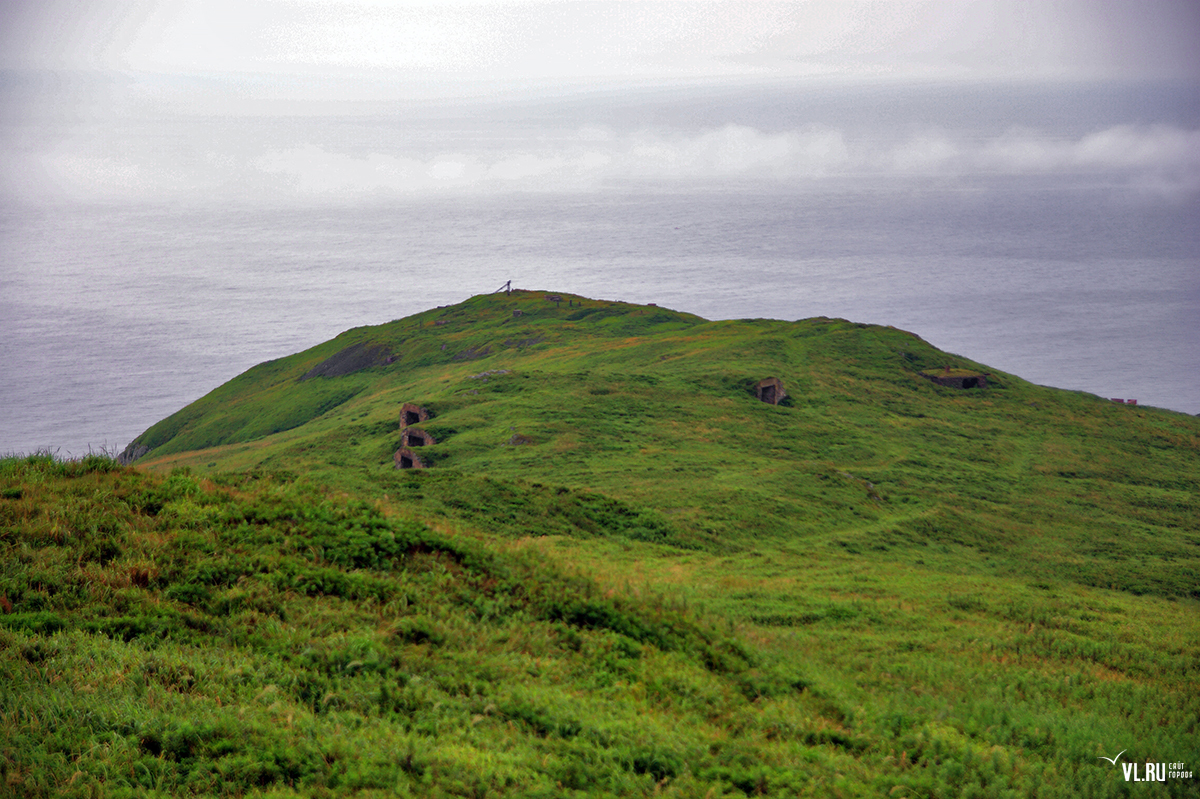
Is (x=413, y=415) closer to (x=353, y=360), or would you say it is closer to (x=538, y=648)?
(x=538, y=648)

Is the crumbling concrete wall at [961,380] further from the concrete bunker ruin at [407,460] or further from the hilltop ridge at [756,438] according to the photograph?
the concrete bunker ruin at [407,460]

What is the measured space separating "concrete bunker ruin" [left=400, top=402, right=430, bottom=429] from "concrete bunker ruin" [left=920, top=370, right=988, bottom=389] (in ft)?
167

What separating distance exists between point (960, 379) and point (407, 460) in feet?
187

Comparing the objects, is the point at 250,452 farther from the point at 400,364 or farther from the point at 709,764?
the point at 709,764

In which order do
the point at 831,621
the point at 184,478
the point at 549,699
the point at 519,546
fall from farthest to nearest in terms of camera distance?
the point at 831,621
the point at 519,546
the point at 184,478
the point at 549,699

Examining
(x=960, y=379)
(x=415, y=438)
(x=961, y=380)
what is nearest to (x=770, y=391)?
(x=960, y=379)

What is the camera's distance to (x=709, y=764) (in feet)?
33.9

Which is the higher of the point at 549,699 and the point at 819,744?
the point at 549,699

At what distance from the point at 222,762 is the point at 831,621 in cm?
1580

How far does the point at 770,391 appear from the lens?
61219 mm

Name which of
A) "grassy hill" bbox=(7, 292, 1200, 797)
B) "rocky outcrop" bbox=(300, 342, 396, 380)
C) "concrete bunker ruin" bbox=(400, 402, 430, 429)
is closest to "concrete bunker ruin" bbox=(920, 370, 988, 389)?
"grassy hill" bbox=(7, 292, 1200, 797)

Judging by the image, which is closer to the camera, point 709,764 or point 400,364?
point 709,764

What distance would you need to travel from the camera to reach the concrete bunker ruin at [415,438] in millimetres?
48125

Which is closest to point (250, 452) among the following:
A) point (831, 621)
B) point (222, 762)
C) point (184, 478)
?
point (184, 478)
